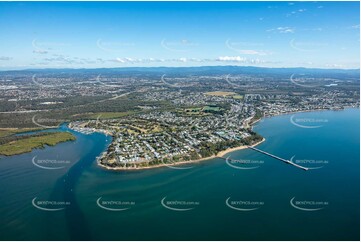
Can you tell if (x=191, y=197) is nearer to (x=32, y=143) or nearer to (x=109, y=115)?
(x=32, y=143)

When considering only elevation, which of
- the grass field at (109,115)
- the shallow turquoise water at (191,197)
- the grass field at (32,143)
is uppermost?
the grass field at (109,115)

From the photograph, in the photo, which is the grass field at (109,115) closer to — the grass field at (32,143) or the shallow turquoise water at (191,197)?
the grass field at (32,143)

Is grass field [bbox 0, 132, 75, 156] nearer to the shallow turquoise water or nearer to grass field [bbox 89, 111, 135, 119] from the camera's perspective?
the shallow turquoise water

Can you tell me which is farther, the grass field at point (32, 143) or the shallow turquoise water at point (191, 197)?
the grass field at point (32, 143)

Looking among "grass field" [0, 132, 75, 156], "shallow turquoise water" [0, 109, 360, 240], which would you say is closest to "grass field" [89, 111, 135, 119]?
"grass field" [0, 132, 75, 156]

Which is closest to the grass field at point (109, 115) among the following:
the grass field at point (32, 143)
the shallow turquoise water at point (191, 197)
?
the grass field at point (32, 143)

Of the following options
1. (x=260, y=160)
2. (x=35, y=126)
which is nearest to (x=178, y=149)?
(x=260, y=160)
